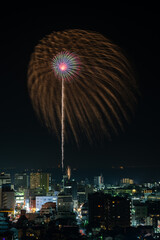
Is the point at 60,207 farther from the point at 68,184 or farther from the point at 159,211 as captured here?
the point at 68,184

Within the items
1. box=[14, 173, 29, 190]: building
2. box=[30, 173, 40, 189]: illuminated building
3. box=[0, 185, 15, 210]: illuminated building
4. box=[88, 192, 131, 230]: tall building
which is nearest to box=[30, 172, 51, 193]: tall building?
box=[30, 173, 40, 189]: illuminated building

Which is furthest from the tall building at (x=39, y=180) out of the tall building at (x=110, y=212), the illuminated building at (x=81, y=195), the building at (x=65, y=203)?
the tall building at (x=110, y=212)

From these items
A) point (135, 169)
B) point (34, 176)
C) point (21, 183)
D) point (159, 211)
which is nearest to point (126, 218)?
point (159, 211)

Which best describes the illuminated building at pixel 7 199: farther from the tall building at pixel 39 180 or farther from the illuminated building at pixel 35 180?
the illuminated building at pixel 35 180

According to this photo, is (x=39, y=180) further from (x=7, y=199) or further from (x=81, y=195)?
(x=7, y=199)

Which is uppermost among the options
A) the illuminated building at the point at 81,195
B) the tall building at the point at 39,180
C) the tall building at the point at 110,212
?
the tall building at the point at 39,180

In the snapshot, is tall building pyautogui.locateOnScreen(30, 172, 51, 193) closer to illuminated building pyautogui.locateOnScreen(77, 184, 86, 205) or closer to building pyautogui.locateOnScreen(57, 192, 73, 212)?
illuminated building pyautogui.locateOnScreen(77, 184, 86, 205)

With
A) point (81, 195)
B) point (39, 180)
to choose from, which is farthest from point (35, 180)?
point (81, 195)

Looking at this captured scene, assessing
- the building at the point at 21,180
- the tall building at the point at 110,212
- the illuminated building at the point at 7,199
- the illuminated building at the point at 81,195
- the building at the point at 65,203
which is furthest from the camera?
the building at the point at 21,180

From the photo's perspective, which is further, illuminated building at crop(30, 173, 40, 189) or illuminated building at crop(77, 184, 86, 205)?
illuminated building at crop(30, 173, 40, 189)
